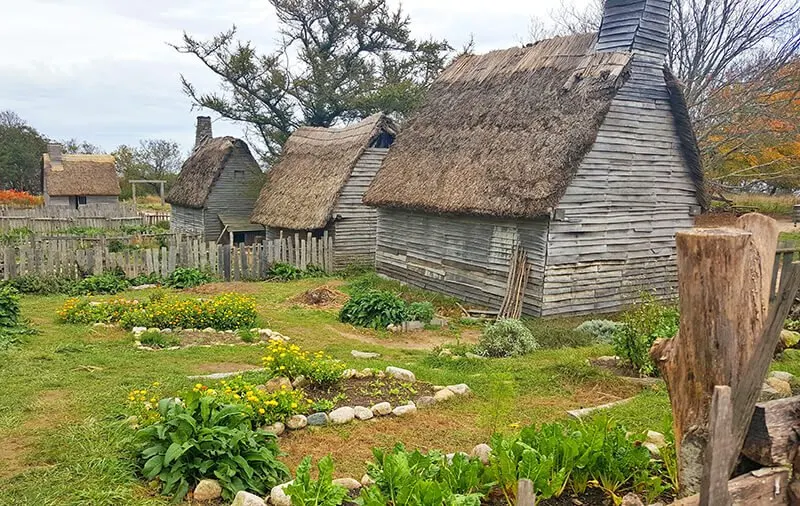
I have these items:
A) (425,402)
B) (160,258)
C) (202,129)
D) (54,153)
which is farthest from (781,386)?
(54,153)

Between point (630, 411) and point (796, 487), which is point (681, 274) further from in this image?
point (630, 411)

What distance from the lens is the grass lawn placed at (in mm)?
4949

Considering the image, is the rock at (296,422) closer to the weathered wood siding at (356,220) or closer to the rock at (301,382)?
the rock at (301,382)

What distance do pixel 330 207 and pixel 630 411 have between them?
14994 millimetres

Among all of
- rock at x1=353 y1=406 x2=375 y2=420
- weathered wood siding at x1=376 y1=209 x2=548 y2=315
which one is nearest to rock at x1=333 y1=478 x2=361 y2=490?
rock at x1=353 y1=406 x2=375 y2=420

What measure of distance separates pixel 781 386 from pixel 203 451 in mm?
6777

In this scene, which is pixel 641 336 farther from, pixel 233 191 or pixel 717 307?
pixel 233 191

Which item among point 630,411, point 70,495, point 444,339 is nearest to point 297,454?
point 70,495

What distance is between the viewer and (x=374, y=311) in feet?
43.2

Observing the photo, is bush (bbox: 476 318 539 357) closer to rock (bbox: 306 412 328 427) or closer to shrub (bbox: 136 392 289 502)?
rock (bbox: 306 412 328 427)

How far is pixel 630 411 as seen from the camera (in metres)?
6.69

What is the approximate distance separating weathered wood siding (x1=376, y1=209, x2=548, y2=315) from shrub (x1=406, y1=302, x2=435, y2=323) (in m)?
2.05

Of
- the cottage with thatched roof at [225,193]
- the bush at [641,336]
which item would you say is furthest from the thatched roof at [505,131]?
the cottage with thatched roof at [225,193]

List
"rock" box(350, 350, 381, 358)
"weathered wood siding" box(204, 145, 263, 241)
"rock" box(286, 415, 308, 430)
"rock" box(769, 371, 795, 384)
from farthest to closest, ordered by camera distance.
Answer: "weathered wood siding" box(204, 145, 263, 241) → "rock" box(350, 350, 381, 358) → "rock" box(769, 371, 795, 384) → "rock" box(286, 415, 308, 430)
